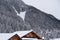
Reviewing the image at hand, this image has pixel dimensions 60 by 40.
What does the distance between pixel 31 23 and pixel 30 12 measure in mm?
521

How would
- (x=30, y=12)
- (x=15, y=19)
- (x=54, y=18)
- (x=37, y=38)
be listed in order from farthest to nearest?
(x=54, y=18) → (x=30, y=12) → (x=15, y=19) → (x=37, y=38)

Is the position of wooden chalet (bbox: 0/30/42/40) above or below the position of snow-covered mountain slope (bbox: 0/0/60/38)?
below

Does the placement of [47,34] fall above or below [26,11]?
below

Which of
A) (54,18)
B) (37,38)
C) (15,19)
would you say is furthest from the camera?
(54,18)

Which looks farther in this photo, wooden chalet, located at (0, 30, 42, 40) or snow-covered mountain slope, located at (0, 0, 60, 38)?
snow-covered mountain slope, located at (0, 0, 60, 38)

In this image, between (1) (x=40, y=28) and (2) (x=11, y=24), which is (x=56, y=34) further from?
(2) (x=11, y=24)

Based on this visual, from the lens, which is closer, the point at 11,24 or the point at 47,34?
the point at 11,24

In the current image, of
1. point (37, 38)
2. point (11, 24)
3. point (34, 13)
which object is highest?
point (34, 13)

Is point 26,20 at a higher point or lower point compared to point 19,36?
higher

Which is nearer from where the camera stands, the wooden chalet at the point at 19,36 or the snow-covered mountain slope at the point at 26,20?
the wooden chalet at the point at 19,36

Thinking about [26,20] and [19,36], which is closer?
[19,36]

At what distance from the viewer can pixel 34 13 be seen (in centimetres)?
795

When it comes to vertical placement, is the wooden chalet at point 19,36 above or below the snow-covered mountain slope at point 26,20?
below

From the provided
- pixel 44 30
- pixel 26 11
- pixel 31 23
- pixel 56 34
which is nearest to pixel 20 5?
pixel 26 11
